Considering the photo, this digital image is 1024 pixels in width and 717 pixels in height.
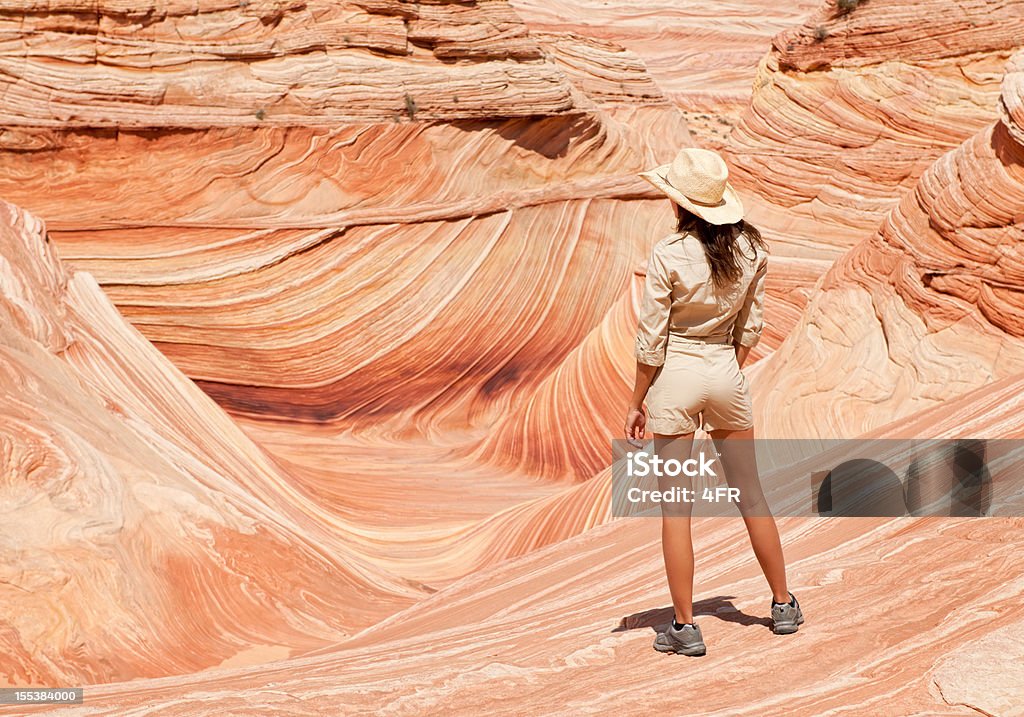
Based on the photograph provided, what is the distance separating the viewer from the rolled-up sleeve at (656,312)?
301 centimetres

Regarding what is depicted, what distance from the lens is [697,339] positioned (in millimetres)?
3105

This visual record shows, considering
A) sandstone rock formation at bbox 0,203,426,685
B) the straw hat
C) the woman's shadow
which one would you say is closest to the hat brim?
the straw hat

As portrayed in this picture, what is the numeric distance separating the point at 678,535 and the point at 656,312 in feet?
2.01

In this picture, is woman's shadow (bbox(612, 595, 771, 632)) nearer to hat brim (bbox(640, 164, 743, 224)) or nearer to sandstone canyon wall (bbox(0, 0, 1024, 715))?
sandstone canyon wall (bbox(0, 0, 1024, 715))

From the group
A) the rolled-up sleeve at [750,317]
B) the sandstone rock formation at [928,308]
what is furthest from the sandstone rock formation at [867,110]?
the rolled-up sleeve at [750,317]

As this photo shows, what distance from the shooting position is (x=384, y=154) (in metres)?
12.9

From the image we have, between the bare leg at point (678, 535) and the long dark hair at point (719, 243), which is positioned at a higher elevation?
the long dark hair at point (719, 243)

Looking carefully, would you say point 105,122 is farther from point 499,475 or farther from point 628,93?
point 628,93

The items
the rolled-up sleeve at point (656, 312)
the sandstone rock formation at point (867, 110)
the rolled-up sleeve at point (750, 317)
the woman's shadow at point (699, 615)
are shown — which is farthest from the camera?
the sandstone rock formation at point (867, 110)

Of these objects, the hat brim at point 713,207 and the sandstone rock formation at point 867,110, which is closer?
the hat brim at point 713,207

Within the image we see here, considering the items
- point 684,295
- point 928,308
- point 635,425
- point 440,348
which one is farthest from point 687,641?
point 440,348

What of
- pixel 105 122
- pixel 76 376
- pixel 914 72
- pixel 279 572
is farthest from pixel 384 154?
pixel 279 572

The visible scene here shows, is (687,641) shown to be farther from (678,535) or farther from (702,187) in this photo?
(702,187)

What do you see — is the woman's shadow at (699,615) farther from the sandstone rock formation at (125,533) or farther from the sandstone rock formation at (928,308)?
the sandstone rock formation at (928,308)
